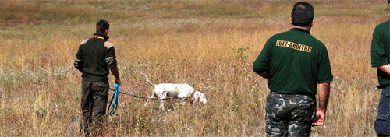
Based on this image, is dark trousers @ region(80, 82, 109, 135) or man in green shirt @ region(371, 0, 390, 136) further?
dark trousers @ region(80, 82, 109, 135)

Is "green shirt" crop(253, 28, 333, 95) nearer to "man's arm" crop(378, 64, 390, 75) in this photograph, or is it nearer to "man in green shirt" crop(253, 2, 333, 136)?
"man in green shirt" crop(253, 2, 333, 136)

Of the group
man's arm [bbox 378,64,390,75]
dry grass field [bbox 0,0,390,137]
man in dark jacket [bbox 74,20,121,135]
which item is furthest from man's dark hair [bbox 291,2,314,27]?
man in dark jacket [bbox 74,20,121,135]


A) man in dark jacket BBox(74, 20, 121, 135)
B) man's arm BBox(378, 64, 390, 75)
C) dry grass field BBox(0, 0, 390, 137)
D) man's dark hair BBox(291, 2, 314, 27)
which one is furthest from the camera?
dry grass field BBox(0, 0, 390, 137)

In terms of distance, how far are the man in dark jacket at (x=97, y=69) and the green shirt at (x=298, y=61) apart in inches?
92.6

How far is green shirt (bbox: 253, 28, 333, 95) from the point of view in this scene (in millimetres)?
2564

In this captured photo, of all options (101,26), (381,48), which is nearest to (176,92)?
(101,26)

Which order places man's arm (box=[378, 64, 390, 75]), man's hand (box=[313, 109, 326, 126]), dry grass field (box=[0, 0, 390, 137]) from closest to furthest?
man's hand (box=[313, 109, 326, 126])
man's arm (box=[378, 64, 390, 75])
dry grass field (box=[0, 0, 390, 137])

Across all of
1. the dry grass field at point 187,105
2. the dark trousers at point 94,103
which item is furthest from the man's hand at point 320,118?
the dark trousers at point 94,103

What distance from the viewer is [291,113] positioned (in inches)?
102

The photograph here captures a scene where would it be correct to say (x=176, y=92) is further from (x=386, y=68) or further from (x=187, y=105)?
(x=386, y=68)

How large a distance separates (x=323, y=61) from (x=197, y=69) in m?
5.66

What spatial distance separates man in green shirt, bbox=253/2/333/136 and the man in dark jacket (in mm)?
2338

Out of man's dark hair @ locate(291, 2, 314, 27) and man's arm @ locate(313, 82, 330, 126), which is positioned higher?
man's dark hair @ locate(291, 2, 314, 27)

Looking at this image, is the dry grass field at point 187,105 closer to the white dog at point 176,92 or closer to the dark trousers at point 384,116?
the white dog at point 176,92
